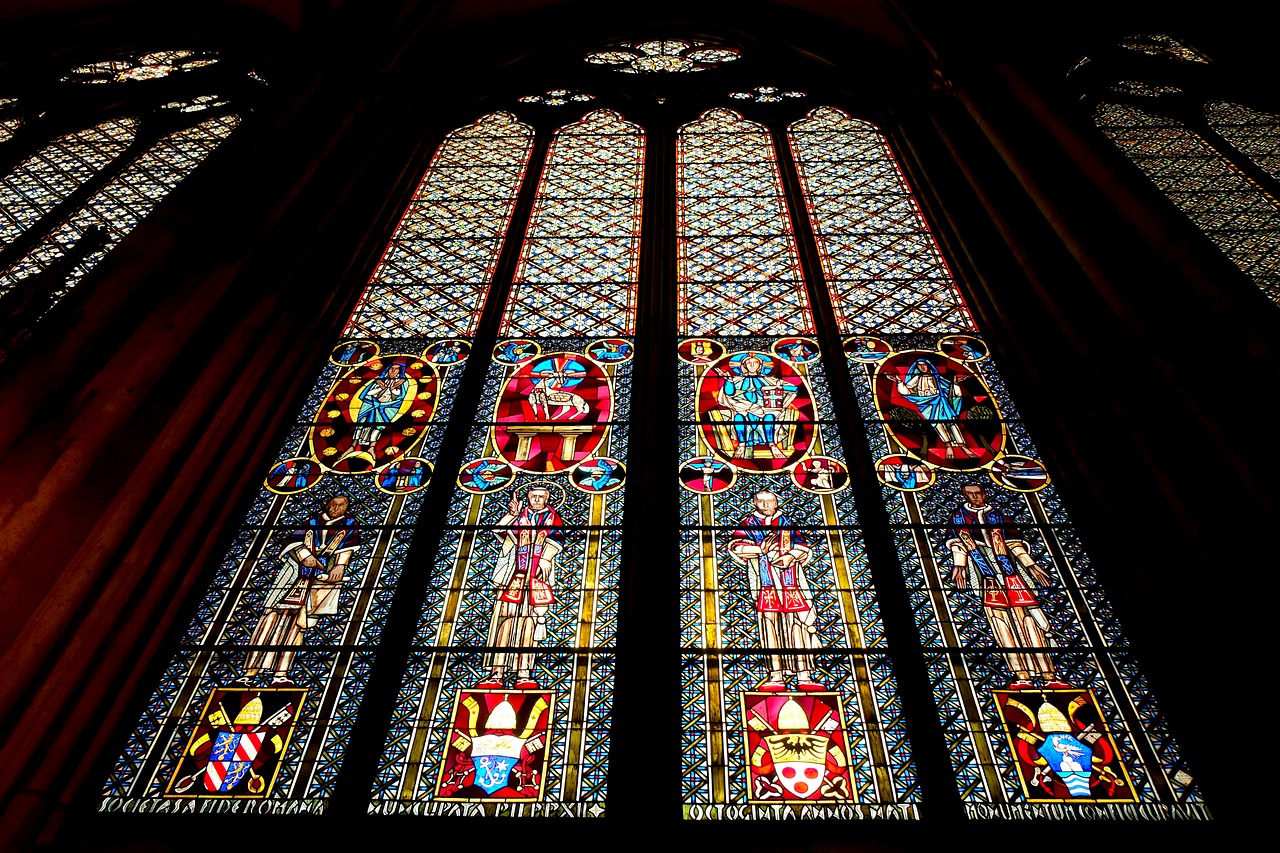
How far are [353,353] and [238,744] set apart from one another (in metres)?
2.70

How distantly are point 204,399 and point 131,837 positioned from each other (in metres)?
2.02

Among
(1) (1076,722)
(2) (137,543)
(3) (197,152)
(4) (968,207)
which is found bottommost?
(1) (1076,722)


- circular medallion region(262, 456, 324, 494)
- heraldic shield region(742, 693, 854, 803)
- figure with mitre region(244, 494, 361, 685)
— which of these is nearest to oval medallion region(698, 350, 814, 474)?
heraldic shield region(742, 693, 854, 803)

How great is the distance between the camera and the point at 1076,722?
350cm

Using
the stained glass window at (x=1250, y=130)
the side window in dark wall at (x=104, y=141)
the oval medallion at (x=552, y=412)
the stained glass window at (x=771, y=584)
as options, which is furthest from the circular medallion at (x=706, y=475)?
the stained glass window at (x=1250, y=130)

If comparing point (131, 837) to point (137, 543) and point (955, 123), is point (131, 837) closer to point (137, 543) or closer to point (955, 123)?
point (137, 543)

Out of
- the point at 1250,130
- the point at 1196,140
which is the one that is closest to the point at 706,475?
the point at 1196,140

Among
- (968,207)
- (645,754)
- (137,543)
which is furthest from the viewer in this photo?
(968,207)

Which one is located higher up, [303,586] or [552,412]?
[552,412]

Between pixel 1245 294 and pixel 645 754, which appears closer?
pixel 645 754

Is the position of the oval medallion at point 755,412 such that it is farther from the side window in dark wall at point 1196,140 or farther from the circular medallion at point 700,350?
the side window in dark wall at point 1196,140

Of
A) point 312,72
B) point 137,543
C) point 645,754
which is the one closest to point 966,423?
point 645,754

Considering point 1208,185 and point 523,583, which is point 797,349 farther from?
point 1208,185

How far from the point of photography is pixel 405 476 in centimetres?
471
